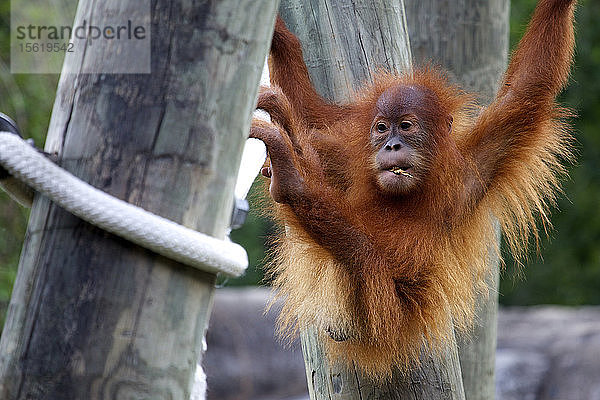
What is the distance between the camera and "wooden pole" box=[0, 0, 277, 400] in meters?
1.21

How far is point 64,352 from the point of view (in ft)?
3.95

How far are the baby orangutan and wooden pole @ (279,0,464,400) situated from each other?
7cm

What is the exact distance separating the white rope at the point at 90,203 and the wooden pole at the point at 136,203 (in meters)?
0.04

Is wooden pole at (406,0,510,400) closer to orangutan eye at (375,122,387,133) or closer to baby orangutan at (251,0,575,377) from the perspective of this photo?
baby orangutan at (251,0,575,377)

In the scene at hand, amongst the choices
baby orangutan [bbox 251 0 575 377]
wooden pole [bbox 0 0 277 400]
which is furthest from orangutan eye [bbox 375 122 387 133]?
wooden pole [bbox 0 0 277 400]

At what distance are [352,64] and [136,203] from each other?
1.48 m

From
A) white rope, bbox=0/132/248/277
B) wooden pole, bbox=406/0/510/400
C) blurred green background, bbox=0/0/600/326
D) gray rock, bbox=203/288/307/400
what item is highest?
blurred green background, bbox=0/0/600/326

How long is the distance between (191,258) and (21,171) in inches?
12.9

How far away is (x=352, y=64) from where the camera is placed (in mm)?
2553

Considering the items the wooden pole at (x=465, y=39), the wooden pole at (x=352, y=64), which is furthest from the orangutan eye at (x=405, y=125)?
the wooden pole at (x=465, y=39)

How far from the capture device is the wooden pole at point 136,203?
121cm

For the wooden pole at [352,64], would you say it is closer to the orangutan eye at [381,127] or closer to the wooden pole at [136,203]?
the orangutan eye at [381,127]

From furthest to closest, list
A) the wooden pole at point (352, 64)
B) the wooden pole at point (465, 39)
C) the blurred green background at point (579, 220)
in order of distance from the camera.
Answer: the blurred green background at point (579, 220) → the wooden pole at point (465, 39) → the wooden pole at point (352, 64)

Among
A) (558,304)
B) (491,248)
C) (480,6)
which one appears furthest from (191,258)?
(558,304)
